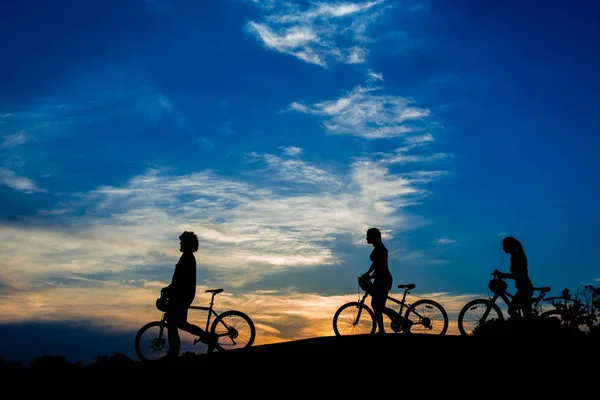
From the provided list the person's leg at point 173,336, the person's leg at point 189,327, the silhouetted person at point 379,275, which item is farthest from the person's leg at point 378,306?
the person's leg at point 173,336

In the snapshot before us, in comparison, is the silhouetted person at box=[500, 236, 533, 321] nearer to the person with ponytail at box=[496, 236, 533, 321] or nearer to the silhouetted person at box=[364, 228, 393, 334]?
the person with ponytail at box=[496, 236, 533, 321]

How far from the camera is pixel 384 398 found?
8312 millimetres

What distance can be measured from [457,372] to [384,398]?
1996 millimetres

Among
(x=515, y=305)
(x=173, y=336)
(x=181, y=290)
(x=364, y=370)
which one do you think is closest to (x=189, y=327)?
(x=173, y=336)

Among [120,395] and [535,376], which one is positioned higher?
[535,376]

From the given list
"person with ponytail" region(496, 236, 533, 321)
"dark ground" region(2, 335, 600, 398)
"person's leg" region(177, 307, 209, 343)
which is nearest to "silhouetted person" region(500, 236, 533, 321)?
"person with ponytail" region(496, 236, 533, 321)

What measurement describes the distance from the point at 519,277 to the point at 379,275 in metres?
3.68

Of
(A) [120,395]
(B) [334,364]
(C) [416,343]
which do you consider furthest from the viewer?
(C) [416,343]

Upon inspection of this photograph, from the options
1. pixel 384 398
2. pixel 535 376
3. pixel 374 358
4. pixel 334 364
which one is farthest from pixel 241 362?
pixel 535 376

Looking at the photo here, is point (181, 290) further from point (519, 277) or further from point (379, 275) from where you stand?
point (519, 277)

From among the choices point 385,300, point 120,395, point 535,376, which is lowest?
point 120,395

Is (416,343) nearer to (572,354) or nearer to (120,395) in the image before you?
(572,354)

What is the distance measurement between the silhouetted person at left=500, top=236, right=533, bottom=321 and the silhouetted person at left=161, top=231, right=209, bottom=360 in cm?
786

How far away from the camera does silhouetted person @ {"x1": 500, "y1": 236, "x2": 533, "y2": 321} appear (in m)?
13.5
